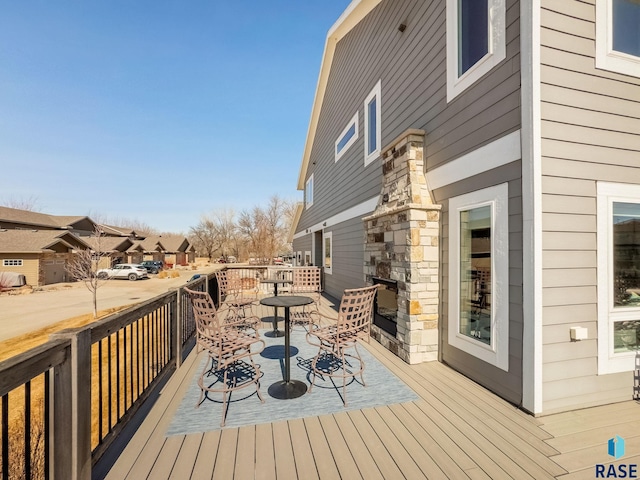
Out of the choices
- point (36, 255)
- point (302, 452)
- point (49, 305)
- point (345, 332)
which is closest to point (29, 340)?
point (49, 305)

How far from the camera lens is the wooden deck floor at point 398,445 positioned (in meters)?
1.84

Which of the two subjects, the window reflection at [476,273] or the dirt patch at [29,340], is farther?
the dirt patch at [29,340]

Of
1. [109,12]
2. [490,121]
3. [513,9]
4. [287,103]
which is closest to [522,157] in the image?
[490,121]

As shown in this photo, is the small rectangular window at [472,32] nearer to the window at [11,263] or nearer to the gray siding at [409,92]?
the gray siding at [409,92]

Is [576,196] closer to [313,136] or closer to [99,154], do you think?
[313,136]

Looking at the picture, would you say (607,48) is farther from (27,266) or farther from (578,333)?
(27,266)

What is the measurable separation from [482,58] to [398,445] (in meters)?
3.92

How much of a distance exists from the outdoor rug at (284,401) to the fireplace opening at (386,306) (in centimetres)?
84

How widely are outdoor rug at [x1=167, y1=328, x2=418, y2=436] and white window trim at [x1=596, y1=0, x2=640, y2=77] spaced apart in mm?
3857

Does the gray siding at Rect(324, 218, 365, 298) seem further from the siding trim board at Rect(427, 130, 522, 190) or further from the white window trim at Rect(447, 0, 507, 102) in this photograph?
the white window trim at Rect(447, 0, 507, 102)

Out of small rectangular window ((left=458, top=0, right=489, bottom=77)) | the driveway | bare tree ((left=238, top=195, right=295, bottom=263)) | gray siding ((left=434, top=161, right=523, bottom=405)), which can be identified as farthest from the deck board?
bare tree ((left=238, top=195, right=295, bottom=263))

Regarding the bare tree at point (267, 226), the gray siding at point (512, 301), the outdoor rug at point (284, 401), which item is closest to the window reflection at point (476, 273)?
the gray siding at point (512, 301)

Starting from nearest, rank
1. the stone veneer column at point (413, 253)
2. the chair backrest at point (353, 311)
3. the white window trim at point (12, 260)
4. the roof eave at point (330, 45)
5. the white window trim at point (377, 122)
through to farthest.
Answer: the chair backrest at point (353, 311)
the stone veneer column at point (413, 253)
the white window trim at point (377, 122)
the roof eave at point (330, 45)
the white window trim at point (12, 260)

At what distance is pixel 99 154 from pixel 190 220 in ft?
90.2
